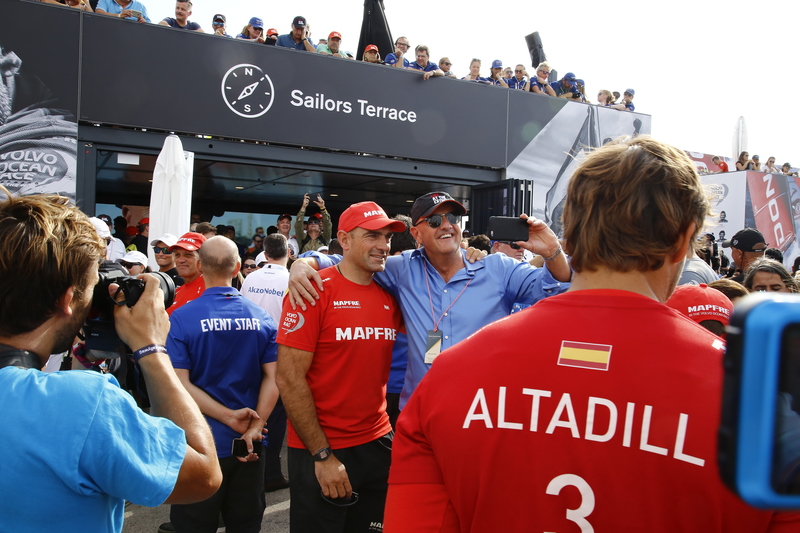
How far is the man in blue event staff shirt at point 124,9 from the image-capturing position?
24.2ft

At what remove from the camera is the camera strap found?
124 centimetres

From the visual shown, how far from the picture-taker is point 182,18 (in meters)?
7.78

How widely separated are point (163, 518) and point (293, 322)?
256 centimetres

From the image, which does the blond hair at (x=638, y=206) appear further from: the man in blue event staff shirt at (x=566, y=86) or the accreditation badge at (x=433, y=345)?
the man in blue event staff shirt at (x=566, y=86)

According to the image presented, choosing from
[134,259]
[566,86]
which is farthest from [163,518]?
[566,86]

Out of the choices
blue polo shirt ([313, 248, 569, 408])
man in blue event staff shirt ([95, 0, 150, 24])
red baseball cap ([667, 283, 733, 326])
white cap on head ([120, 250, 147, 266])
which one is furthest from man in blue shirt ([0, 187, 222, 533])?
man in blue event staff shirt ([95, 0, 150, 24])

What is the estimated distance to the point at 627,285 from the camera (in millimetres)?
1060

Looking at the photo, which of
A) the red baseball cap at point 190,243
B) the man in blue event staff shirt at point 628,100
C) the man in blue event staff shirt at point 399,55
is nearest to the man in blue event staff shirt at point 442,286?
the red baseball cap at point 190,243

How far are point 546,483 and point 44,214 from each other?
1305 millimetres

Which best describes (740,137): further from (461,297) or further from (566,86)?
A: (461,297)

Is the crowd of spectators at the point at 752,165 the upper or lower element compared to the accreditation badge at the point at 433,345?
upper

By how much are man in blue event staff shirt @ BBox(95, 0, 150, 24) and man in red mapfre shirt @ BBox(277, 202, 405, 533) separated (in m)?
6.50

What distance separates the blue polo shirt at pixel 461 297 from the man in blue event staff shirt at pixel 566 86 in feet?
30.7

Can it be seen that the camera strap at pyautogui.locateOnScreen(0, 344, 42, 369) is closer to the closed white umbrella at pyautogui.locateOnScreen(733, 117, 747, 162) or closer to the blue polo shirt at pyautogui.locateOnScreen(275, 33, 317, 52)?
the blue polo shirt at pyautogui.locateOnScreen(275, 33, 317, 52)
